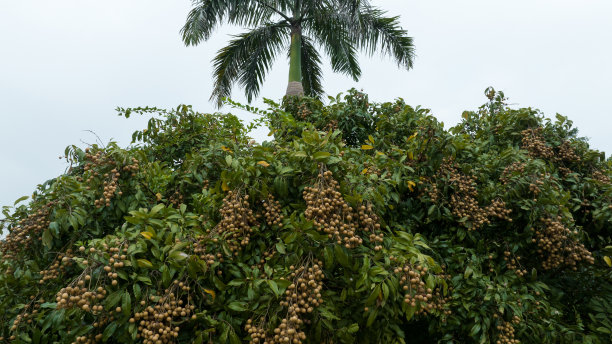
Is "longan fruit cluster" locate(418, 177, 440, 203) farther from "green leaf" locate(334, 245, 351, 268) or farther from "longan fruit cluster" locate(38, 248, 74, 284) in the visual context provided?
"longan fruit cluster" locate(38, 248, 74, 284)

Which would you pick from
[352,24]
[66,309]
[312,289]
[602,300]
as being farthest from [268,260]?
[352,24]

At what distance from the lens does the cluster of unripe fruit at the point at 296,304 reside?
7.84ft

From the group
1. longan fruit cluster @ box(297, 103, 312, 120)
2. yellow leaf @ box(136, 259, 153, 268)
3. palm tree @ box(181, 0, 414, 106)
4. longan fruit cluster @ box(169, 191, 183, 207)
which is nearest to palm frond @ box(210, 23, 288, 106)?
palm tree @ box(181, 0, 414, 106)

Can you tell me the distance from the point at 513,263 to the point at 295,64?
6618 millimetres

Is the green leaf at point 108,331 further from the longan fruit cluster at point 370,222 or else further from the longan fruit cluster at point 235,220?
the longan fruit cluster at point 370,222

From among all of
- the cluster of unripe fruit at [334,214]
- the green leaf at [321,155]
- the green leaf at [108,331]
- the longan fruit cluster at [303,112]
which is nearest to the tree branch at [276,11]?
the longan fruit cluster at [303,112]

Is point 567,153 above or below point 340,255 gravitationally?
above

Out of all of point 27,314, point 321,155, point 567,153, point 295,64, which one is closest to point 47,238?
point 27,314

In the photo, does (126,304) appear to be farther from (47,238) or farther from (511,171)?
(511,171)

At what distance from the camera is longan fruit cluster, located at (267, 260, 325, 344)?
2385mm

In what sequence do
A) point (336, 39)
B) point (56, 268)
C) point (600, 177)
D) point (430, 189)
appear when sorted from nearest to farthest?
point (56, 268) < point (430, 189) < point (600, 177) < point (336, 39)

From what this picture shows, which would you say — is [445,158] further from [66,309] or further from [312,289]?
[66,309]

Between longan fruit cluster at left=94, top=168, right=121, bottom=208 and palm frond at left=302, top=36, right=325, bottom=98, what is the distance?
25.1ft

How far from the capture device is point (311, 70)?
1065 cm
